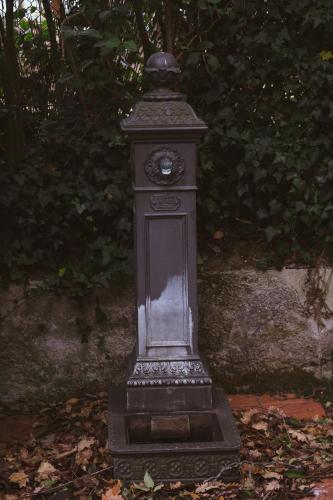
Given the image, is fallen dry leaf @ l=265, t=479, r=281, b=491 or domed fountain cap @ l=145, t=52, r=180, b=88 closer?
fallen dry leaf @ l=265, t=479, r=281, b=491

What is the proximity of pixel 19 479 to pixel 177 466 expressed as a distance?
82 cm


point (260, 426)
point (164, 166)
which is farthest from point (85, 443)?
point (164, 166)

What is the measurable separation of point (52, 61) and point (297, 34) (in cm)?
164

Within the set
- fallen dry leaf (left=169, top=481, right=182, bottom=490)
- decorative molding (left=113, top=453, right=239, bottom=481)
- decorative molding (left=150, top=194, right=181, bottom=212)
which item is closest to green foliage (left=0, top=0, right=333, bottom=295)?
decorative molding (left=150, top=194, right=181, bottom=212)

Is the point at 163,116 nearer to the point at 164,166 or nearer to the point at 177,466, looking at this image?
the point at 164,166

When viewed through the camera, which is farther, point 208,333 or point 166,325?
point 208,333

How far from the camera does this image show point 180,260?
357 centimetres

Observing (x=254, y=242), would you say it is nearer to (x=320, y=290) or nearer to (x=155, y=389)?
(x=320, y=290)

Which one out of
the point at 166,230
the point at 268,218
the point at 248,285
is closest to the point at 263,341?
the point at 248,285

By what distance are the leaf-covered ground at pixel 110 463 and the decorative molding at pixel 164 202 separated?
Answer: 1.33 meters

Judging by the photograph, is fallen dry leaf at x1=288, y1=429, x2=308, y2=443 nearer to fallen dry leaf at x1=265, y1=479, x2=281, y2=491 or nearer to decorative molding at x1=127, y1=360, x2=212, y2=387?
fallen dry leaf at x1=265, y1=479, x2=281, y2=491

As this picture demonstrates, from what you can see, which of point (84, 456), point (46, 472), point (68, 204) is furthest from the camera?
point (68, 204)

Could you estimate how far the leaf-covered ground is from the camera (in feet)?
11.0

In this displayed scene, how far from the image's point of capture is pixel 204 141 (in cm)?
444
